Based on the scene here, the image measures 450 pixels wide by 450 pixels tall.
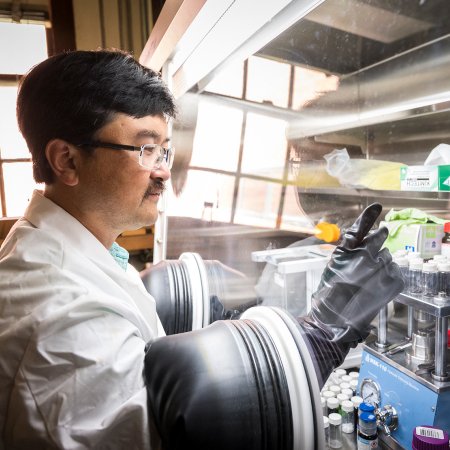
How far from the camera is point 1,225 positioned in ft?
9.87

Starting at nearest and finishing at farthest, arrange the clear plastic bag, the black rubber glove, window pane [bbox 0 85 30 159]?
the black rubber glove < the clear plastic bag < window pane [bbox 0 85 30 159]

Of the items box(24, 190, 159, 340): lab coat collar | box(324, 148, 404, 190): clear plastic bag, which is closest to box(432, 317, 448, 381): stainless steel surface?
box(324, 148, 404, 190): clear plastic bag

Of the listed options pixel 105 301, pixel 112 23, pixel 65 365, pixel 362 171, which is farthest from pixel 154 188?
pixel 112 23

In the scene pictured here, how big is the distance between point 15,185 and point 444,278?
3.42m

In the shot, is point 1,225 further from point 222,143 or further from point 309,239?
point 309,239

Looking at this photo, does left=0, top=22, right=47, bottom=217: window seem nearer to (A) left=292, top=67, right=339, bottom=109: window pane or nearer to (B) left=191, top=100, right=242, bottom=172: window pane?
(B) left=191, top=100, right=242, bottom=172: window pane

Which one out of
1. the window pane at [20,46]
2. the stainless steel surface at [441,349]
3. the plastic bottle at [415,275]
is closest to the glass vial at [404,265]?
the plastic bottle at [415,275]

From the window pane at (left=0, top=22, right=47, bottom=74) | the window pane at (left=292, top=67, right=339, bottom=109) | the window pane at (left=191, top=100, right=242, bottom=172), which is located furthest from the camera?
the window pane at (left=0, top=22, right=47, bottom=74)

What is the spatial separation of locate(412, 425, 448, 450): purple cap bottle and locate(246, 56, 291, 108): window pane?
1288mm

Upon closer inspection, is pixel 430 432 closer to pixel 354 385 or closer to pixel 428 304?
pixel 428 304

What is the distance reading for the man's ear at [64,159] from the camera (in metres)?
0.81

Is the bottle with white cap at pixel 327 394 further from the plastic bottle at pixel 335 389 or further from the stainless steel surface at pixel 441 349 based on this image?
the stainless steel surface at pixel 441 349

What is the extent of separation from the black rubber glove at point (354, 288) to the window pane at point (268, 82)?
0.93 metres

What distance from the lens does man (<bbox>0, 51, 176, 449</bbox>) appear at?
1.74 feet
